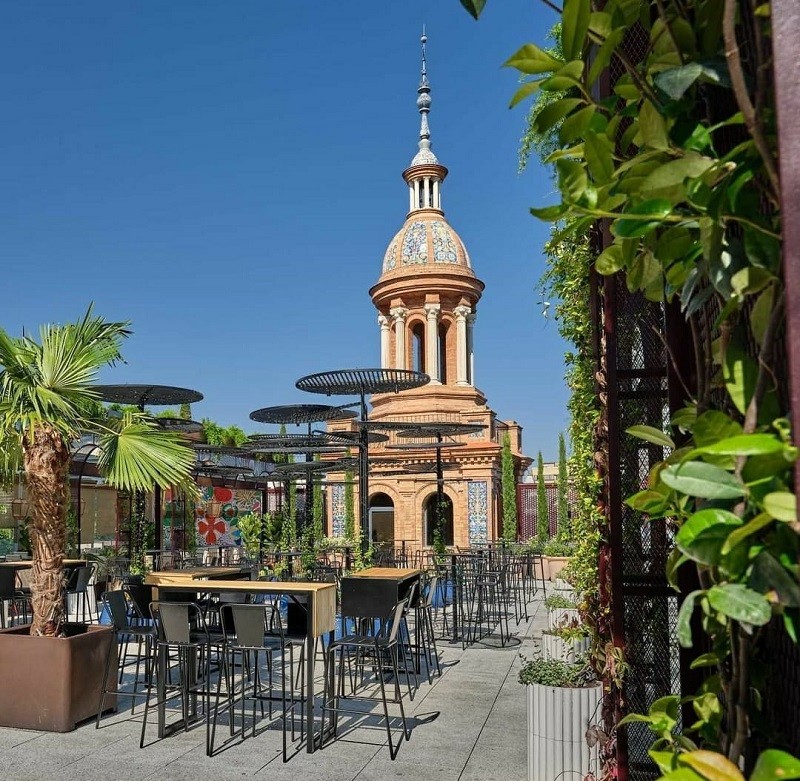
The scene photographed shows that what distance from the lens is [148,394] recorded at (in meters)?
12.5

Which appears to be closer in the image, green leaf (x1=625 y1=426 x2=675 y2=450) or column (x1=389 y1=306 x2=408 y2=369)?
green leaf (x1=625 y1=426 x2=675 y2=450)

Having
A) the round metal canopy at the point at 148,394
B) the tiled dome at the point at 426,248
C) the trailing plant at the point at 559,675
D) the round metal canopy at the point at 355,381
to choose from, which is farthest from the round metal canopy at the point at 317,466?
the tiled dome at the point at 426,248

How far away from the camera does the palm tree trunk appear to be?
6.18 metres

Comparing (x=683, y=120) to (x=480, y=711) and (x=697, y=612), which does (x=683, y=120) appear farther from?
(x=480, y=711)

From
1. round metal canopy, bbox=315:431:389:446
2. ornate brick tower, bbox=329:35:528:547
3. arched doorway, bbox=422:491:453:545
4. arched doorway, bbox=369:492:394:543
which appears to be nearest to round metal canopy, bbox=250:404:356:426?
round metal canopy, bbox=315:431:389:446

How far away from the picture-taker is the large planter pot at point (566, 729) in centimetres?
424

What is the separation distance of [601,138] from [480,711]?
242 inches

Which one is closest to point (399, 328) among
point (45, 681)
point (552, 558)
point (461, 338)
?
point (461, 338)

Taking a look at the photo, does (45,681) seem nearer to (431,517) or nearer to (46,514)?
(46,514)

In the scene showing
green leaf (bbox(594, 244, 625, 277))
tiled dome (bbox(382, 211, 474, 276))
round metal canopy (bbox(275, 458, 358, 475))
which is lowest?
round metal canopy (bbox(275, 458, 358, 475))

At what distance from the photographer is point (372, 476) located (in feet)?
82.3

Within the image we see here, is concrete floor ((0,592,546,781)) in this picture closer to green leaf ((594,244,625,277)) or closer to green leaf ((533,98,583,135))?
green leaf ((594,244,625,277))

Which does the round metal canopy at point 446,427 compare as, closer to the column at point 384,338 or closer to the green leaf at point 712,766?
the green leaf at point 712,766

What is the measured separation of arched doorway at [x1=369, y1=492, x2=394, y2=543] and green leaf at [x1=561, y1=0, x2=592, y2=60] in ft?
81.2
